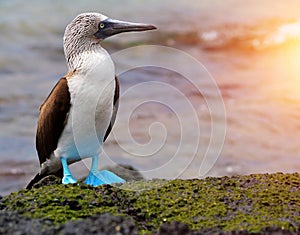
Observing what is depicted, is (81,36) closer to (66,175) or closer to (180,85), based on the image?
(66,175)

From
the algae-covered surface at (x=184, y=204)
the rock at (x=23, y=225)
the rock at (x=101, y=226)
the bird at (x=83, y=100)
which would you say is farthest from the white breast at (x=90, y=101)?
the rock at (x=101, y=226)

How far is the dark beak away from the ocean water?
2.88 metres

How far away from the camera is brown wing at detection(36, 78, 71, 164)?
4.07 metres

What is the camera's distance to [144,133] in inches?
337

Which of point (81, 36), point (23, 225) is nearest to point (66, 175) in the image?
point (81, 36)

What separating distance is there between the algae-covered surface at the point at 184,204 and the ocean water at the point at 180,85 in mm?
3445

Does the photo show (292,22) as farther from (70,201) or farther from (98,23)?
(70,201)

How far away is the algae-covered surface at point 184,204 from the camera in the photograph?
2949 millimetres

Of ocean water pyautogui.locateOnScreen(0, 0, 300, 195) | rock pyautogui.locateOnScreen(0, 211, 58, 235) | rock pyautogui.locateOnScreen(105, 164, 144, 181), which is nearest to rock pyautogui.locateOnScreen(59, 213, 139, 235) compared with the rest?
rock pyautogui.locateOnScreen(0, 211, 58, 235)

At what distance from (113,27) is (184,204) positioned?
141 centimetres

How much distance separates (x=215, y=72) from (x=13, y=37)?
3845 mm

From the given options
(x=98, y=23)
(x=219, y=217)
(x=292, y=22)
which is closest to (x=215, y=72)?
(x=292, y=22)

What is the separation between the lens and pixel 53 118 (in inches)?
165

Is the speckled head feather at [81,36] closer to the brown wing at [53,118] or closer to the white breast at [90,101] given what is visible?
the white breast at [90,101]
